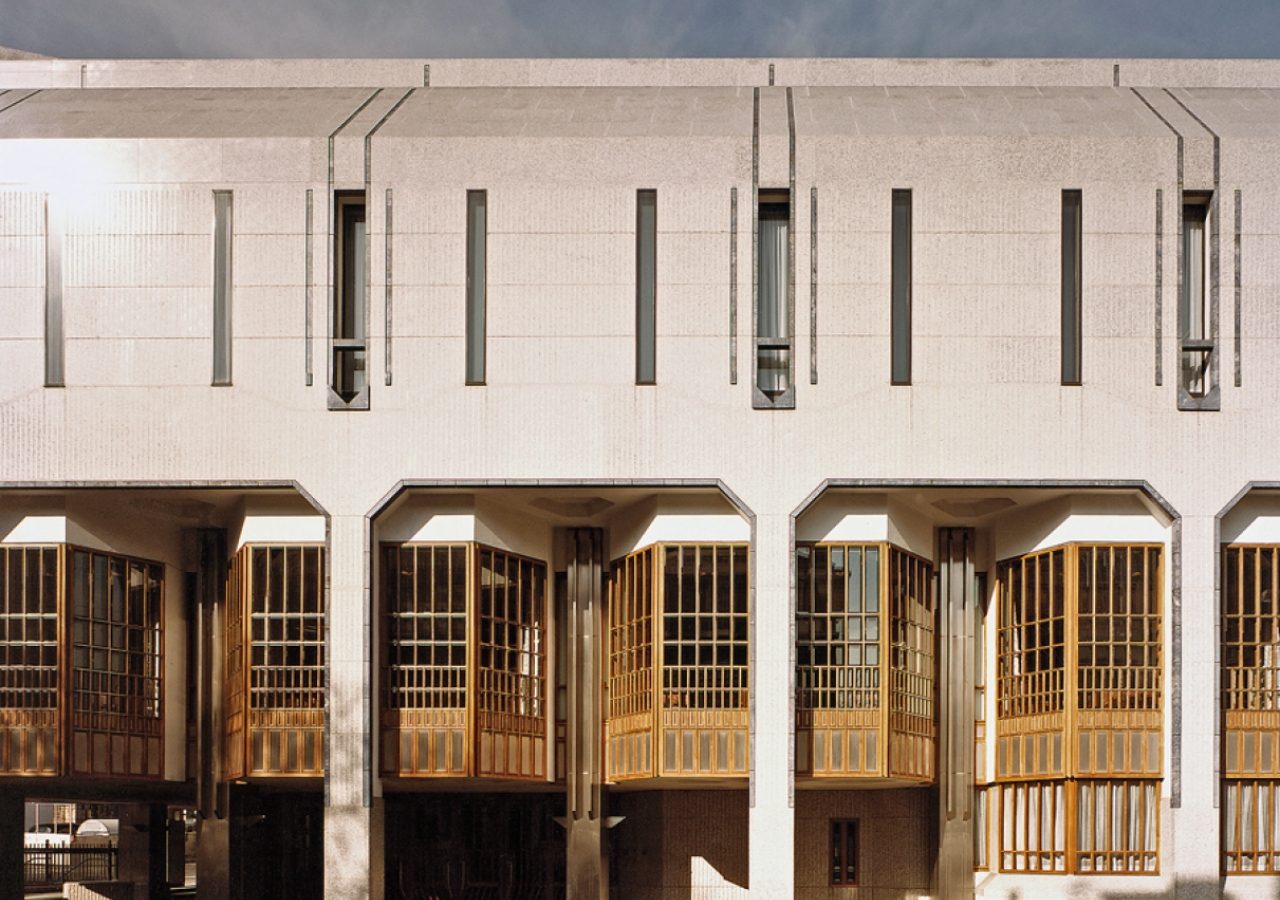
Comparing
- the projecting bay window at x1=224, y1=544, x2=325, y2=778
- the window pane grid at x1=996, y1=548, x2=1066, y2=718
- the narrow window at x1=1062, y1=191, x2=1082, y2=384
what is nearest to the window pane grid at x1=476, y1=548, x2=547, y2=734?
the projecting bay window at x1=224, y1=544, x2=325, y2=778

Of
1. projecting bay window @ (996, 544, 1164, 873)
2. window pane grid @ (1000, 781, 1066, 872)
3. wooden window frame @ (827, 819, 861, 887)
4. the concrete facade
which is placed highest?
the concrete facade

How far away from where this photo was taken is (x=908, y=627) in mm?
21609

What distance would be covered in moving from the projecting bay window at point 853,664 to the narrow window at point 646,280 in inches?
155

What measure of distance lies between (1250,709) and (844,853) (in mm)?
7785

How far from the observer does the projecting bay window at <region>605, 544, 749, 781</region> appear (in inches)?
817

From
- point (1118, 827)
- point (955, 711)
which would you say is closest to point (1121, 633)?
point (1118, 827)

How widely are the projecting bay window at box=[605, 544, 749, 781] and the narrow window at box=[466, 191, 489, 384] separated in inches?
171

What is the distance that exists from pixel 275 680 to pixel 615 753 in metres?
5.78

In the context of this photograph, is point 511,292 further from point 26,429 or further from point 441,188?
point 26,429

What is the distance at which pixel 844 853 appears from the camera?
79.5 ft

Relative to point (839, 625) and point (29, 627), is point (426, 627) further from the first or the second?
point (839, 625)

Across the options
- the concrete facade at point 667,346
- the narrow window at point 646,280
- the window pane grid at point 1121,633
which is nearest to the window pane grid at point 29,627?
the concrete facade at point 667,346

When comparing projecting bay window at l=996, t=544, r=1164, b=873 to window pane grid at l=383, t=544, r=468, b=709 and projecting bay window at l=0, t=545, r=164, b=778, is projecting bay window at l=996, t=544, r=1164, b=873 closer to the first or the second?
window pane grid at l=383, t=544, r=468, b=709

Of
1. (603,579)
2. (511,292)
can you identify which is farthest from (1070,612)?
(511,292)
